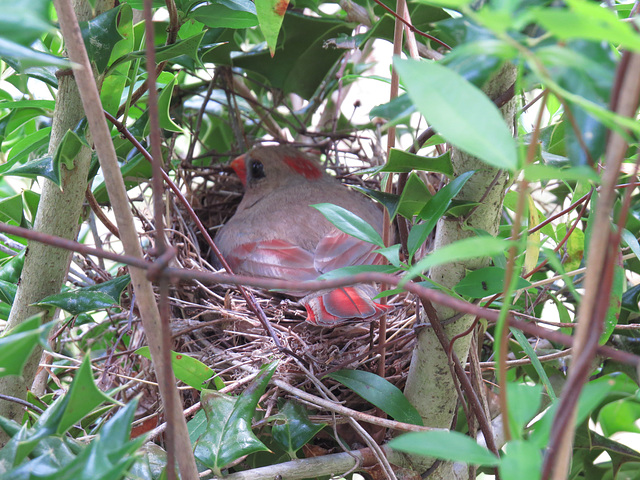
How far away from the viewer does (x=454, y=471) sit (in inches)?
47.6

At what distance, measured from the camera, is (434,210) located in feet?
2.86

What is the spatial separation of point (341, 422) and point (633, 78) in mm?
913

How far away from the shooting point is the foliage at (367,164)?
43cm

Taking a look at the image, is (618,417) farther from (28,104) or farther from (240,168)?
(240,168)

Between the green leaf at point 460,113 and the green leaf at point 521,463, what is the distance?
0.72 feet

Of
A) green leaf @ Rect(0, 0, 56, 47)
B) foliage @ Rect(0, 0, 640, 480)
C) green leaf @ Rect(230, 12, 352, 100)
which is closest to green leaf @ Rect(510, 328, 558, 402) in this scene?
foliage @ Rect(0, 0, 640, 480)

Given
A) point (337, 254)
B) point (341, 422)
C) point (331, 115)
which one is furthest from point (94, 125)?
point (331, 115)

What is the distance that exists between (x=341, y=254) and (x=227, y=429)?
3.31 feet

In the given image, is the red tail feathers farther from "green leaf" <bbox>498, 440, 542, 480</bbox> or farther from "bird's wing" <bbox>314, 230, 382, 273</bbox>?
"green leaf" <bbox>498, 440, 542, 480</bbox>

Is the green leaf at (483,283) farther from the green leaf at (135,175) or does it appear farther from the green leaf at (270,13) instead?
the green leaf at (135,175)

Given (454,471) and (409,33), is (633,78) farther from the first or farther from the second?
(454,471)

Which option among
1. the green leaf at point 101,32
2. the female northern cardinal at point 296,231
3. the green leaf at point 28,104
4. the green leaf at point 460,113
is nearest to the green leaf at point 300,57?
the female northern cardinal at point 296,231

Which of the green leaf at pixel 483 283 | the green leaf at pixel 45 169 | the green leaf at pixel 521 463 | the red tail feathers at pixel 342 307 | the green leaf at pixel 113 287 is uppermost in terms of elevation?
the green leaf at pixel 45 169

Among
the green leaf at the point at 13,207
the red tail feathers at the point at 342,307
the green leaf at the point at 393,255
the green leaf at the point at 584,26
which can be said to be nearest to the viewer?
the green leaf at the point at 584,26
